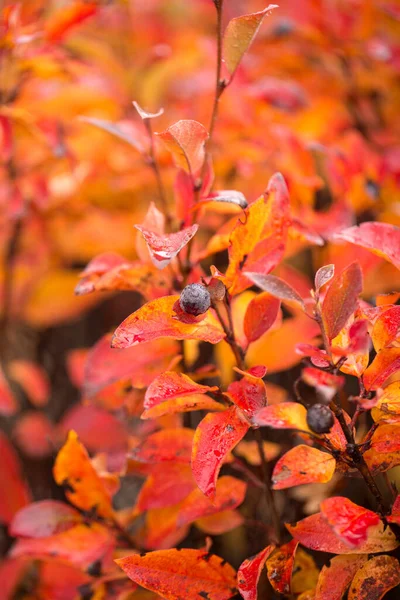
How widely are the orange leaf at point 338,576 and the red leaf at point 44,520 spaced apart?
0.35m

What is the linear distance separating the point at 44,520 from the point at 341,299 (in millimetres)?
509

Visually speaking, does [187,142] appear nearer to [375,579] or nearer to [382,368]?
[382,368]

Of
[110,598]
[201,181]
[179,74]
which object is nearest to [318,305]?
[201,181]

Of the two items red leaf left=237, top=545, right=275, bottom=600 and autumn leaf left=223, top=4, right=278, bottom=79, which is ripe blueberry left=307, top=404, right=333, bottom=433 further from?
autumn leaf left=223, top=4, right=278, bottom=79

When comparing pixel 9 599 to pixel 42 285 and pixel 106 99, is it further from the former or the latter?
pixel 106 99

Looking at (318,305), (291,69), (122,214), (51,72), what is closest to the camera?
(318,305)

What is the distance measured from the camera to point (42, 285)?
132 cm

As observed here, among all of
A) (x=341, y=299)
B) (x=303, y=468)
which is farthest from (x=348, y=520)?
(x=341, y=299)

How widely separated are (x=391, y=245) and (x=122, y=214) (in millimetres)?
757

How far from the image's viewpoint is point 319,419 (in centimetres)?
53

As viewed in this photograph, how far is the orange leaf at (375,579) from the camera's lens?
1.96 feet

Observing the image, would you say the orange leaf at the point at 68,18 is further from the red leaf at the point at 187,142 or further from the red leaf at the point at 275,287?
the red leaf at the point at 275,287

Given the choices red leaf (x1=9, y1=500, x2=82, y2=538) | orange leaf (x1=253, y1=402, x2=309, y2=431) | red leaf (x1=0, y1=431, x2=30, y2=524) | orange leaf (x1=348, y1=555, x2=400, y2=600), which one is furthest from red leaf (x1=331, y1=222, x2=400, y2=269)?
red leaf (x1=0, y1=431, x2=30, y2=524)

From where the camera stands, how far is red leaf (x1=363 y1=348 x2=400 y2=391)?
597 mm
